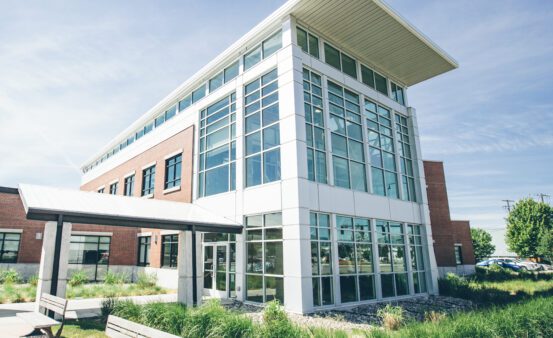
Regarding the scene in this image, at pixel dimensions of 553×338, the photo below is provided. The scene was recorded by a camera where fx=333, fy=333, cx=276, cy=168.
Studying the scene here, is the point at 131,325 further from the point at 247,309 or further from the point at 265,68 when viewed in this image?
the point at 265,68

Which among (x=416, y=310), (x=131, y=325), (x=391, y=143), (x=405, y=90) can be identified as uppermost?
(x=405, y=90)

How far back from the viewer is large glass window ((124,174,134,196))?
27234mm

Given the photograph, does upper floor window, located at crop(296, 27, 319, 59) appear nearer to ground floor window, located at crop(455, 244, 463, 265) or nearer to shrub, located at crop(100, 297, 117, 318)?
shrub, located at crop(100, 297, 117, 318)

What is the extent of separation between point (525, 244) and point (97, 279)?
5165 cm

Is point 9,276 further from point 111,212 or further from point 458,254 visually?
point 458,254

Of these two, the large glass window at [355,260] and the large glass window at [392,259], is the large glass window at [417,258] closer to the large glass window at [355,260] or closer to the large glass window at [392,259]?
the large glass window at [392,259]

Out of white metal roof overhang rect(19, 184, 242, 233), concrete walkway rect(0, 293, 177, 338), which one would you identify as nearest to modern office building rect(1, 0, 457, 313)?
white metal roof overhang rect(19, 184, 242, 233)

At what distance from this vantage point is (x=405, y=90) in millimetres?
21109

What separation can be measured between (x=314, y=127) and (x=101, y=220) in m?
9.00

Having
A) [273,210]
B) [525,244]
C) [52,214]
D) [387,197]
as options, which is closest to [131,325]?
[52,214]

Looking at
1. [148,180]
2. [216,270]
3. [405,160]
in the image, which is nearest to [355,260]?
[216,270]

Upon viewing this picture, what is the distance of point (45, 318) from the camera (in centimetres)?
790

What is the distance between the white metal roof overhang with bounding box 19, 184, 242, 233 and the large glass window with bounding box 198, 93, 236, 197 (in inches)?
72.3

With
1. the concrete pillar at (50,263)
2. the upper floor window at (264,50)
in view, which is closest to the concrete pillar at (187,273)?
the concrete pillar at (50,263)
